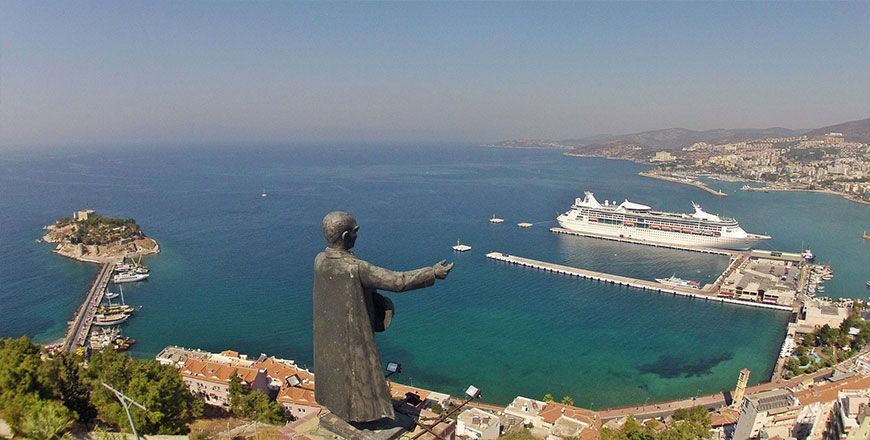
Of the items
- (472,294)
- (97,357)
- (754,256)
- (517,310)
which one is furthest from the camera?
(754,256)

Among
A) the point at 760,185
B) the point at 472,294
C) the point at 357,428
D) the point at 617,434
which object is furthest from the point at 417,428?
the point at 760,185

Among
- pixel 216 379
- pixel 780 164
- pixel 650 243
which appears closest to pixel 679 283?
pixel 650 243

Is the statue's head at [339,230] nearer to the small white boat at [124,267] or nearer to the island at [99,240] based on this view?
the small white boat at [124,267]

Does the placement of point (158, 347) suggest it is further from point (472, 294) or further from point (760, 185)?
point (760, 185)

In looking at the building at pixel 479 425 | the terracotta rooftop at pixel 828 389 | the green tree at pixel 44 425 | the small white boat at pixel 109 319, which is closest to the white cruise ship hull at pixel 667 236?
the terracotta rooftop at pixel 828 389

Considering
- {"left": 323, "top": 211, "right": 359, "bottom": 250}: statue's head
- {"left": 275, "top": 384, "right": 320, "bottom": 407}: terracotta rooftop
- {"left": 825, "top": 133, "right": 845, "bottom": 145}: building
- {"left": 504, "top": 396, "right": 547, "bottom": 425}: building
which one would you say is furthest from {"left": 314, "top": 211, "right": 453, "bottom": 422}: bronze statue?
{"left": 825, "top": 133, "right": 845, "bottom": 145}: building
